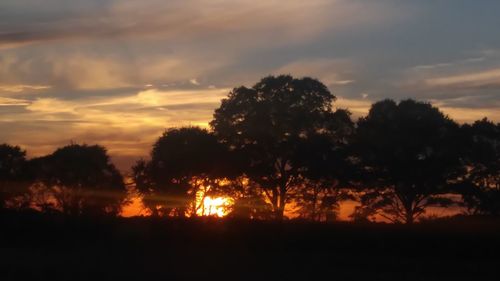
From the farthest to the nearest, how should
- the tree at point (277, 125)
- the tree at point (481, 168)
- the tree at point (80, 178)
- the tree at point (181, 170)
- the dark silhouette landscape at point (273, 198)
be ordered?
the tree at point (80, 178)
the tree at point (181, 170)
the tree at point (277, 125)
the tree at point (481, 168)
the dark silhouette landscape at point (273, 198)

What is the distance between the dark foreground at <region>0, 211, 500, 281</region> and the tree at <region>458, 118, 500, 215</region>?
50.0ft

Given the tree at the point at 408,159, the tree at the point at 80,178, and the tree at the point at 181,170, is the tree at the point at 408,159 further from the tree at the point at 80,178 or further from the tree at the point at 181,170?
the tree at the point at 80,178

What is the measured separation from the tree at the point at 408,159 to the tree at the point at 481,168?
3.54ft

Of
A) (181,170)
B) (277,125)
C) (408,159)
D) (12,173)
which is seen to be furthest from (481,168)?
(12,173)

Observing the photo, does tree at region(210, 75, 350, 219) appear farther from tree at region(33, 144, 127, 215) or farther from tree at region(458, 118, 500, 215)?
tree at region(33, 144, 127, 215)

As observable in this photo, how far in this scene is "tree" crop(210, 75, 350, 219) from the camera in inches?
2250

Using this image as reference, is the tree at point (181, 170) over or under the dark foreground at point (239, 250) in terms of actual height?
over

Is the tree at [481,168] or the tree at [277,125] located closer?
the tree at [481,168]

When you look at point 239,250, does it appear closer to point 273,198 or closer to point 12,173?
point 273,198

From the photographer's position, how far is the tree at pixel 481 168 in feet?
180

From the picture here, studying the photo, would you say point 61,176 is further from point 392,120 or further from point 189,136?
point 392,120

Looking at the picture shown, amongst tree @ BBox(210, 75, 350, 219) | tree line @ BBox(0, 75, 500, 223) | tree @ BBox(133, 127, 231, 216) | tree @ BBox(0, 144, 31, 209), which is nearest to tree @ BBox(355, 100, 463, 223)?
tree line @ BBox(0, 75, 500, 223)

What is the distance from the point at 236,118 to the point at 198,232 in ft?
62.4

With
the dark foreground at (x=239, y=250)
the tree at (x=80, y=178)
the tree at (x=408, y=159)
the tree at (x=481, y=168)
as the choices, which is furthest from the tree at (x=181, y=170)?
the tree at (x=481, y=168)
